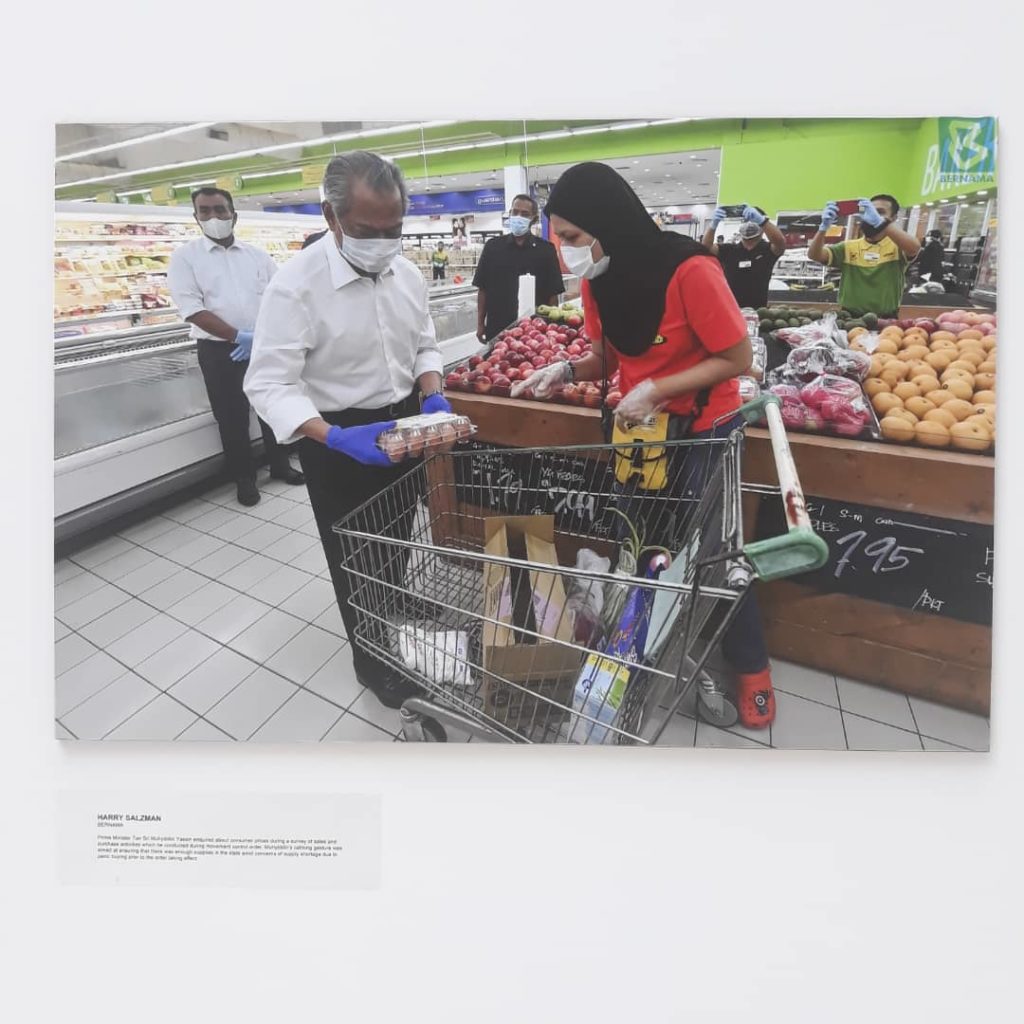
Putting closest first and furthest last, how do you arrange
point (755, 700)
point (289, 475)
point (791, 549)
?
point (791, 549) → point (755, 700) → point (289, 475)

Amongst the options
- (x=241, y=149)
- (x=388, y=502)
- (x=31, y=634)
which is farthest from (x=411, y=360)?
(x=31, y=634)

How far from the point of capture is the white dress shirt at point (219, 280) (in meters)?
1.24

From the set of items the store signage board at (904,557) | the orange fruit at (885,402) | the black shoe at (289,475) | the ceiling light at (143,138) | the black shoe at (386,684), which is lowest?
the black shoe at (386,684)

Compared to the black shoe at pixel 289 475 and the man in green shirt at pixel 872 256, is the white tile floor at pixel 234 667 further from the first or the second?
the man in green shirt at pixel 872 256

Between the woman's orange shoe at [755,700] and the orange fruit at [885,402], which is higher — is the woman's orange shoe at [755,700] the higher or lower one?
the lower one

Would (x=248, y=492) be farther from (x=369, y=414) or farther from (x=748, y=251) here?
(x=748, y=251)

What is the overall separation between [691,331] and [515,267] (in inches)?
17.7

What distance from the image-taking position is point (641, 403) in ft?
4.17

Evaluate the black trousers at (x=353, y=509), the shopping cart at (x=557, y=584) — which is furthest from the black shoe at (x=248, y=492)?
the shopping cart at (x=557, y=584)

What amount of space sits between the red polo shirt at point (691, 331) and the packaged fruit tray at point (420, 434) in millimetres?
391

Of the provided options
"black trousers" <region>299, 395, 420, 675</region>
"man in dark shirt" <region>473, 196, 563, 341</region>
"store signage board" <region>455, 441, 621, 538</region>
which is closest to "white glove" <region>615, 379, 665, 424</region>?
"store signage board" <region>455, 441, 621, 538</region>

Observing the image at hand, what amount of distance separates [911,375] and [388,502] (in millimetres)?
1255

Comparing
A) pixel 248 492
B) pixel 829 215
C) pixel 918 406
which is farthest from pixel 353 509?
pixel 918 406

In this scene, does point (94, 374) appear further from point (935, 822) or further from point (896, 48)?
point (935, 822)
